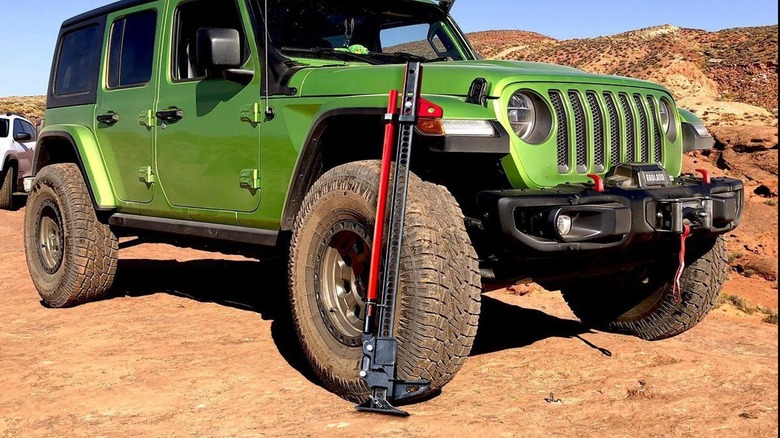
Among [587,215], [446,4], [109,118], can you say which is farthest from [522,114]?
[109,118]

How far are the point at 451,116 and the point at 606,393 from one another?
154 centimetres

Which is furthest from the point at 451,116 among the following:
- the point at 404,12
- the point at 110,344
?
the point at 110,344

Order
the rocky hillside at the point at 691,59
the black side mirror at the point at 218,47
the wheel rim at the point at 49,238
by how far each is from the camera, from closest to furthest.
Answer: the black side mirror at the point at 218,47
the wheel rim at the point at 49,238
the rocky hillside at the point at 691,59

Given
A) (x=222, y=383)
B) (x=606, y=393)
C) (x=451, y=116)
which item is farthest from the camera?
(x=222, y=383)

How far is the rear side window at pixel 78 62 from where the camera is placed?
21.9 feet

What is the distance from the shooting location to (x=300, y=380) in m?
4.65

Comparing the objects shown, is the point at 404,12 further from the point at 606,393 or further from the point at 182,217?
the point at 606,393

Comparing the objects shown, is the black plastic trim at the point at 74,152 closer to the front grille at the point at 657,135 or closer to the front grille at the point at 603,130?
the front grille at the point at 603,130

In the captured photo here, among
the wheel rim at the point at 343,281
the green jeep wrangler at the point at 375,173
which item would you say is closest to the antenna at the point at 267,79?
the green jeep wrangler at the point at 375,173

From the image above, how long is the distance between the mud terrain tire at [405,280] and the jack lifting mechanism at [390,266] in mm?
46

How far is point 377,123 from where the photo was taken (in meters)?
4.36

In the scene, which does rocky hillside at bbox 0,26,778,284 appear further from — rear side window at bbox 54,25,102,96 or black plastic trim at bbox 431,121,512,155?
black plastic trim at bbox 431,121,512,155

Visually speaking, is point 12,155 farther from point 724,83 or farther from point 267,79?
point 724,83

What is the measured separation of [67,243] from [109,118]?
39.3 inches
